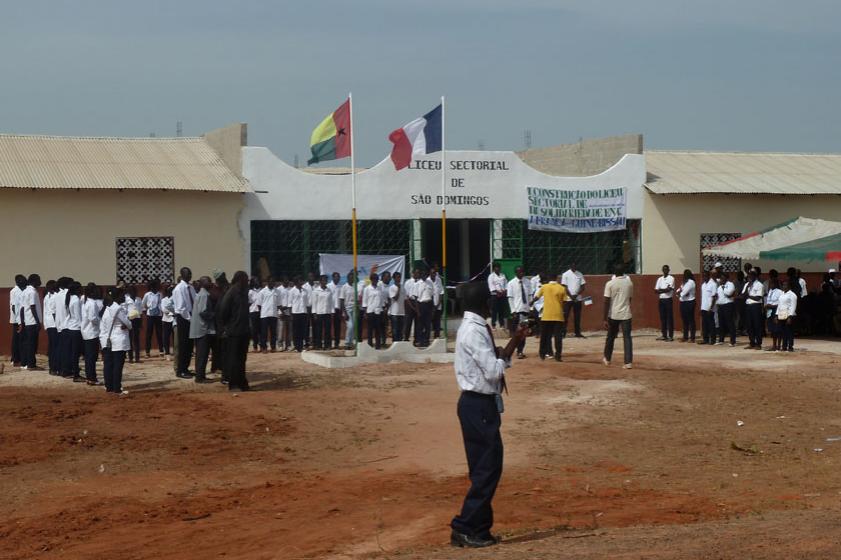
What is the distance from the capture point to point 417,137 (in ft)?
65.0

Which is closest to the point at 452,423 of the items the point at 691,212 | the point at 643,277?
the point at 643,277

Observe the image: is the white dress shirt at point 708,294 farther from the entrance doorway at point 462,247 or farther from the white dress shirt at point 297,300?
the white dress shirt at point 297,300

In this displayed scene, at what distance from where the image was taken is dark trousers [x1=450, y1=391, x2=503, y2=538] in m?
7.70

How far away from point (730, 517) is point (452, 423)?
514cm

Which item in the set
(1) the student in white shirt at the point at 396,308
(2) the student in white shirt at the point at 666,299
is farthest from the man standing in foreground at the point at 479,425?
(2) the student in white shirt at the point at 666,299

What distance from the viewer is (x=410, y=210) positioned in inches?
993

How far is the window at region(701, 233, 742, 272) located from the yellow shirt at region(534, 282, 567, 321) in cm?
1039

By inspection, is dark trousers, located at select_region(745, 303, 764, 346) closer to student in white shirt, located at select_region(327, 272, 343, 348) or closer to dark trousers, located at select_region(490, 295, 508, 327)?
dark trousers, located at select_region(490, 295, 508, 327)

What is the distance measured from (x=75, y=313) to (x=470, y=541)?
10703 millimetres

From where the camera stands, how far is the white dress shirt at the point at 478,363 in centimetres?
777

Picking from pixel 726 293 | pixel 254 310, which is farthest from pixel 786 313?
pixel 254 310

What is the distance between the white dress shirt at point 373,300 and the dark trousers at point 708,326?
21.5ft

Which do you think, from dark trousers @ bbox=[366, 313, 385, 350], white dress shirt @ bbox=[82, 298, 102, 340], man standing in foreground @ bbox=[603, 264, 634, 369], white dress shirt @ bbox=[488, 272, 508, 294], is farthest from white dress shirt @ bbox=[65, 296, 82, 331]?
white dress shirt @ bbox=[488, 272, 508, 294]

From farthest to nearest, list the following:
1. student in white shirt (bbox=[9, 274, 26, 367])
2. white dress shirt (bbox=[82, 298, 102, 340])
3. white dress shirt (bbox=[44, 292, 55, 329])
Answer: student in white shirt (bbox=[9, 274, 26, 367]) → white dress shirt (bbox=[44, 292, 55, 329]) → white dress shirt (bbox=[82, 298, 102, 340])
